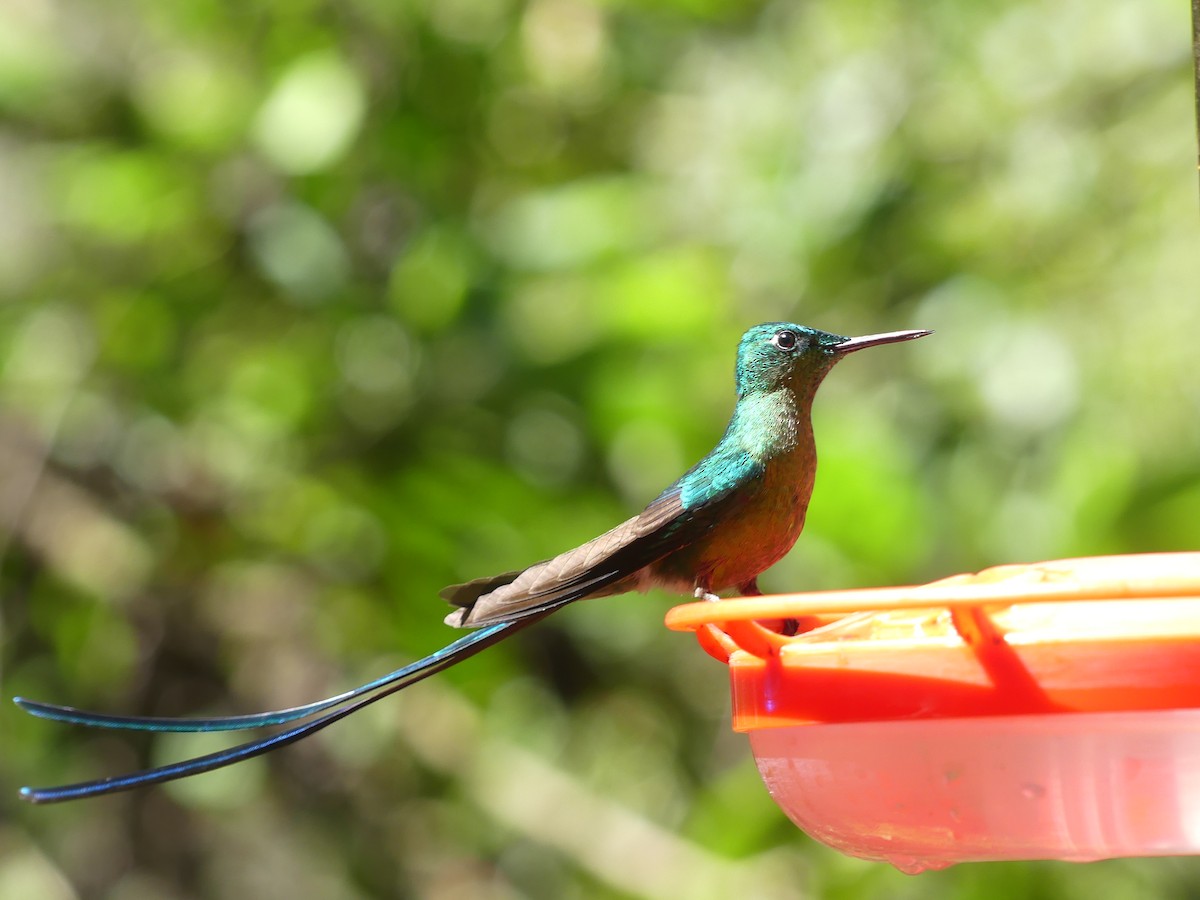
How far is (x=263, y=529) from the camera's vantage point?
13.8ft

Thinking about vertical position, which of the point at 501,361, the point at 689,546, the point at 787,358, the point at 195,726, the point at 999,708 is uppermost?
the point at 501,361

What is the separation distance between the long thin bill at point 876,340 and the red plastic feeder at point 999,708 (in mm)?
431

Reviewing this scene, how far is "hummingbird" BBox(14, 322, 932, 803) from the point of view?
1616mm

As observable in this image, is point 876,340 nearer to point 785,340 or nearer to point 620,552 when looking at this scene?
point 785,340

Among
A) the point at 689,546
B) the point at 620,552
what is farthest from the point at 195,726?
the point at 689,546

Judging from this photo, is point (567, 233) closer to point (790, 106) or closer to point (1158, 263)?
point (790, 106)

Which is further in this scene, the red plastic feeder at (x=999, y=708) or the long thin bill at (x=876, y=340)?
the long thin bill at (x=876, y=340)

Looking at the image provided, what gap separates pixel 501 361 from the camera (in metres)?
3.56

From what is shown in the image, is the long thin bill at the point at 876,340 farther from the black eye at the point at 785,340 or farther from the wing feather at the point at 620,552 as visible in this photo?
the wing feather at the point at 620,552

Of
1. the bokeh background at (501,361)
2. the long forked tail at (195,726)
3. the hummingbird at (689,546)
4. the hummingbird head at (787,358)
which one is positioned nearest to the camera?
the long forked tail at (195,726)

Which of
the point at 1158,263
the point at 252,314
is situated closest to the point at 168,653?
the point at 252,314

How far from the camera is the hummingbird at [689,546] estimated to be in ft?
5.30

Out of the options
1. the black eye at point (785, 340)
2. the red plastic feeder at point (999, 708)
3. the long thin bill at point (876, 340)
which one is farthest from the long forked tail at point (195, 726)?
the black eye at point (785, 340)

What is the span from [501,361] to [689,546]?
1.60m
